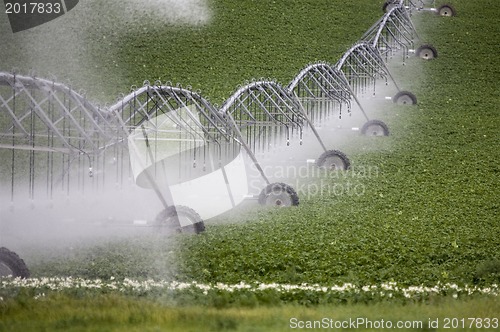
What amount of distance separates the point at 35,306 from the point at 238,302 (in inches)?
105

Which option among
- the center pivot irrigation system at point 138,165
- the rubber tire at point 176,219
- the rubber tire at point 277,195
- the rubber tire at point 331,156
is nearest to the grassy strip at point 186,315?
the center pivot irrigation system at point 138,165

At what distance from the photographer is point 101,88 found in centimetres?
4438

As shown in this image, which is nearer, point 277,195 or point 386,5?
point 277,195

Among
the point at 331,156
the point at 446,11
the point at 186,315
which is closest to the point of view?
the point at 186,315

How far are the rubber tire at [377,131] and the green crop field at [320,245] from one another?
54cm

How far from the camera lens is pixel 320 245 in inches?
805

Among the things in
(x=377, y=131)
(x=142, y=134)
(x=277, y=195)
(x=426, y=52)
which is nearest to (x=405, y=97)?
(x=377, y=131)

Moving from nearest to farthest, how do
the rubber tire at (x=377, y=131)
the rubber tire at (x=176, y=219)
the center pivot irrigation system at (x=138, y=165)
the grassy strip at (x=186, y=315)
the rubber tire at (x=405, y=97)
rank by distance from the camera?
the grassy strip at (x=186, y=315) < the center pivot irrigation system at (x=138, y=165) < the rubber tire at (x=176, y=219) < the rubber tire at (x=377, y=131) < the rubber tire at (x=405, y=97)

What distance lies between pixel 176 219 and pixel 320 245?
276 cm

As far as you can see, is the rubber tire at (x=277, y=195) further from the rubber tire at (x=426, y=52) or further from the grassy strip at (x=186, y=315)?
the rubber tire at (x=426, y=52)

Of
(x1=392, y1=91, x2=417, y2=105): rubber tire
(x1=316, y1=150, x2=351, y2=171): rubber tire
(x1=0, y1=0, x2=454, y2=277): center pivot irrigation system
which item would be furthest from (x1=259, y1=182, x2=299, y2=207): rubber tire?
(x1=392, y1=91, x2=417, y2=105): rubber tire

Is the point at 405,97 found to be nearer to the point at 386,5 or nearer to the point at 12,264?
the point at 386,5

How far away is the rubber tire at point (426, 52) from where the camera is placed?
52941 mm

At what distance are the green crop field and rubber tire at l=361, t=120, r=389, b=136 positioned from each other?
0.54m
